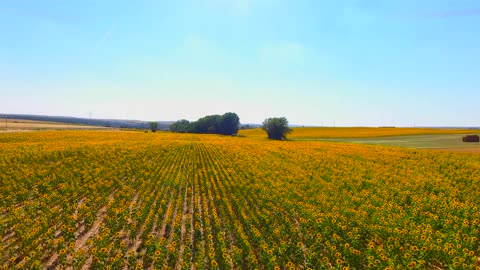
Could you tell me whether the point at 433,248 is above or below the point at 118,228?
above

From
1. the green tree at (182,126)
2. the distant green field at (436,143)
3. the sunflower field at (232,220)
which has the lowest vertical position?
the sunflower field at (232,220)

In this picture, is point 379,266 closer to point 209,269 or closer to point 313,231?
point 313,231

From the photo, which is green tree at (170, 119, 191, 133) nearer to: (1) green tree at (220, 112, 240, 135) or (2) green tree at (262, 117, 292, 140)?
(1) green tree at (220, 112, 240, 135)

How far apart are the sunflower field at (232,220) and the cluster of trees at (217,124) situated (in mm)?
96230

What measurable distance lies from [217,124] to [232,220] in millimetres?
110219

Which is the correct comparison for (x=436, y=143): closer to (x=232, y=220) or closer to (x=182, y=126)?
(x=232, y=220)

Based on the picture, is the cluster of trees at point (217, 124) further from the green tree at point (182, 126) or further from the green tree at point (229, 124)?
the green tree at point (182, 126)

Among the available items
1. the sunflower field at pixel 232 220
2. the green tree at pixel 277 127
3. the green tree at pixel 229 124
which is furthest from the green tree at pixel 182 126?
the sunflower field at pixel 232 220

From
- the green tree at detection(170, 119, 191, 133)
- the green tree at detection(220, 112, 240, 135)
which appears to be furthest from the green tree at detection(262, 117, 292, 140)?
the green tree at detection(170, 119, 191, 133)

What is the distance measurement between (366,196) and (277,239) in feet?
A: 27.8

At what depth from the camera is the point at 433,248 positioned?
28.8 feet

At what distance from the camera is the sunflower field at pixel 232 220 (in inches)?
345

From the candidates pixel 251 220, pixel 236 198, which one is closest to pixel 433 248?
pixel 251 220

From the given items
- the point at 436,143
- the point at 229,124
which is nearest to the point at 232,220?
the point at 436,143
